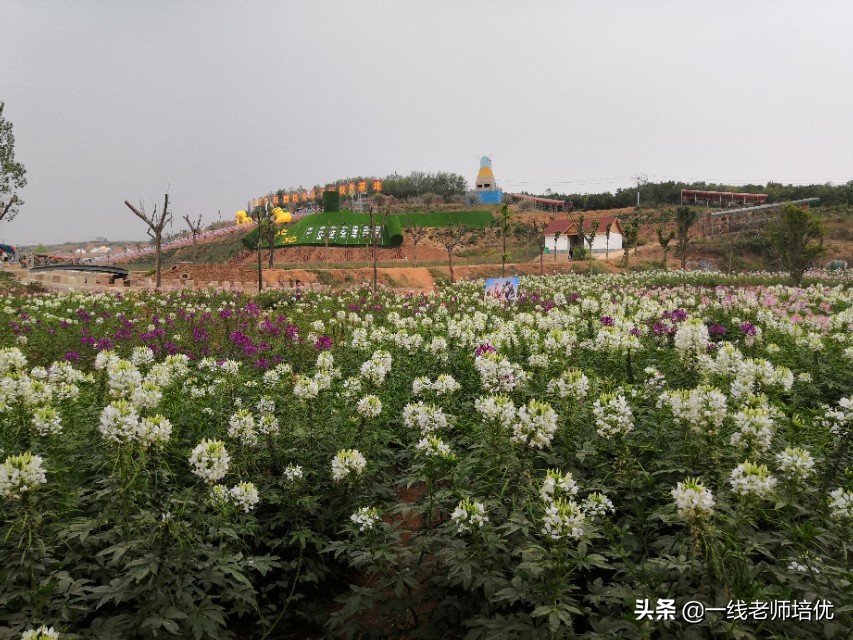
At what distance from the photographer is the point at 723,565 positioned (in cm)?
305

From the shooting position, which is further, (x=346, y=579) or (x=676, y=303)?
(x=676, y=303)

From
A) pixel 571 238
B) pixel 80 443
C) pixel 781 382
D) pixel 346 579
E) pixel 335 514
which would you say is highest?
pixel 571 238

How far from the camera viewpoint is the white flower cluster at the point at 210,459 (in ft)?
12.1

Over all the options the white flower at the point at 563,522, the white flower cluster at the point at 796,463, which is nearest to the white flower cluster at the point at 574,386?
the white flower cluster at the point at 796,463

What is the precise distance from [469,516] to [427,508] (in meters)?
0.58

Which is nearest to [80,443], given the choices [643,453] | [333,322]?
[643,453]

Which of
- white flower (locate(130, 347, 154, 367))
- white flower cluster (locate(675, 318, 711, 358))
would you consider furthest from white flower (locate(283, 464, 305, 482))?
white flower cluster (locate(675, 318, 711, 358))

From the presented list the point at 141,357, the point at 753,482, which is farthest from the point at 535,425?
the point at 141,357

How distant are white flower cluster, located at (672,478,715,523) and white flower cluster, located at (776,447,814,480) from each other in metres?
0.86

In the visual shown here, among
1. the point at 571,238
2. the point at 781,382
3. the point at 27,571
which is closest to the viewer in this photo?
the point at 27,571

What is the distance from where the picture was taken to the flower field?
3.09 m

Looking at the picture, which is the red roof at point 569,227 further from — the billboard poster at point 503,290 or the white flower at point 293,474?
the white flower at point 293,474

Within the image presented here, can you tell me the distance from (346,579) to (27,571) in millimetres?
2581

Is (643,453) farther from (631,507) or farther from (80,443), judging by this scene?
(80,443)
